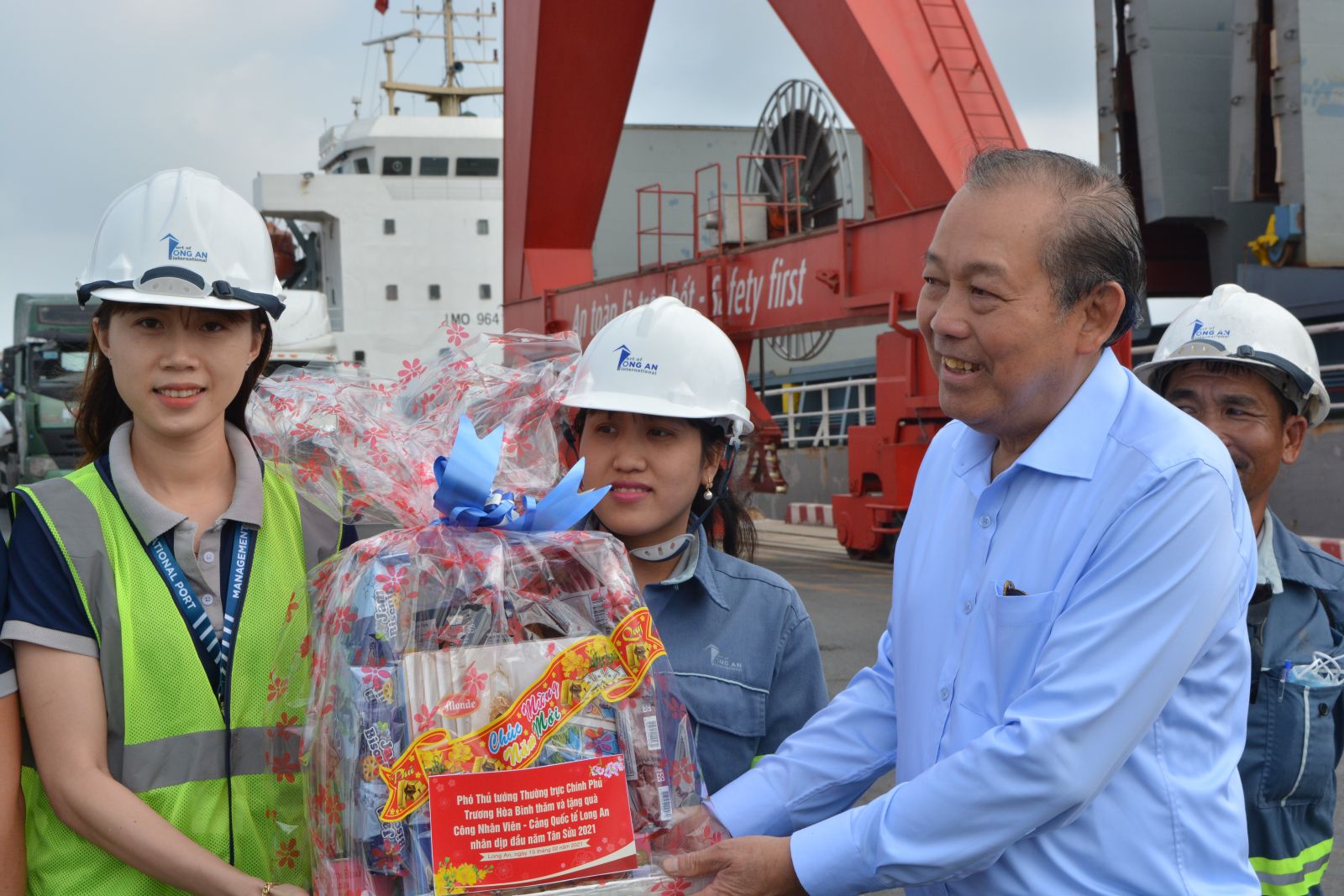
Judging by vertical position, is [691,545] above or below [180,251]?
below

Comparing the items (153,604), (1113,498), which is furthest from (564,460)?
(1113,498)

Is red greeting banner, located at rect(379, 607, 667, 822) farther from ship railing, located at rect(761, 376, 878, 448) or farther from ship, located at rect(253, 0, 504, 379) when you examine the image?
ship, located at rect(253, 0, 504, 379)

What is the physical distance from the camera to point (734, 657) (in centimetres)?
240

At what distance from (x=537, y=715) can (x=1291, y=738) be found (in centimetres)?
137

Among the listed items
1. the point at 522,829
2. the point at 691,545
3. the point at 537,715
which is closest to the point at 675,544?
the point at 691,545

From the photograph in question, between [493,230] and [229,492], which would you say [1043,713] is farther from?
[493,230]

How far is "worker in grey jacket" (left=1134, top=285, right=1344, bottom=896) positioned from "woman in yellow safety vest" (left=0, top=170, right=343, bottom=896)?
1610 millimetres

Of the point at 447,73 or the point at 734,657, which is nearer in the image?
the point at 734,657

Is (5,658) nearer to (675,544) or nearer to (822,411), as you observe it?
(675,544)

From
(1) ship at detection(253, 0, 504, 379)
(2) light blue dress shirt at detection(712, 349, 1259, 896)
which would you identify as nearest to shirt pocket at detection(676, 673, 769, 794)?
(2) light blue dress shirt at detection(712, 349, 1259, 896)

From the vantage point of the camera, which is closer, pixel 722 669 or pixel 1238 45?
pixel 722 669

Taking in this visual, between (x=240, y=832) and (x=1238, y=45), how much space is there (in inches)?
353

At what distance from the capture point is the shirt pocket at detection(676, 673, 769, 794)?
2361 mm

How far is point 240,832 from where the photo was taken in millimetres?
1961
